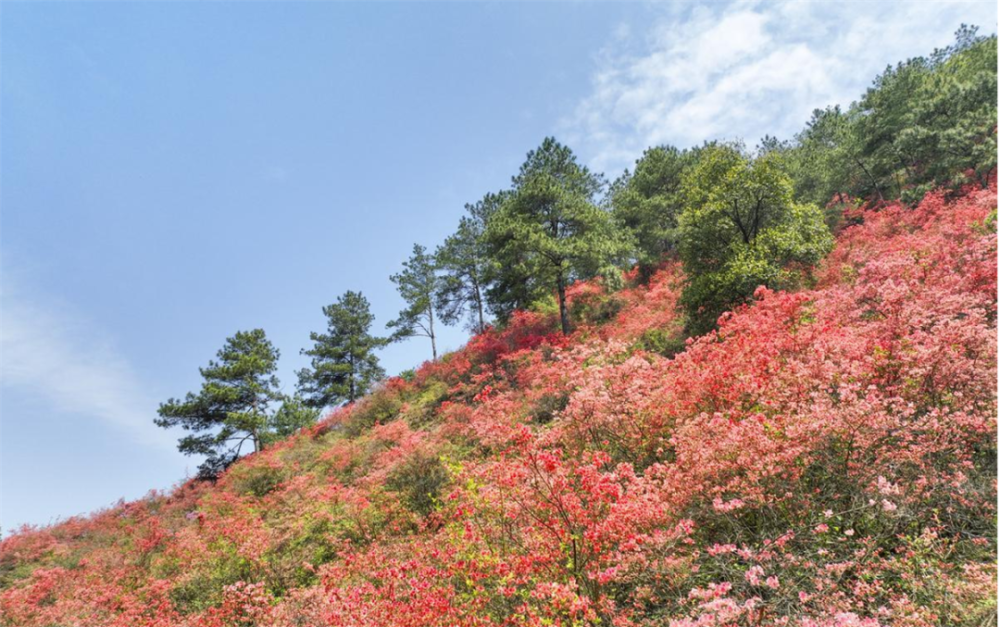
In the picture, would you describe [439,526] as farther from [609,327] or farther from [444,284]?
[444,284]

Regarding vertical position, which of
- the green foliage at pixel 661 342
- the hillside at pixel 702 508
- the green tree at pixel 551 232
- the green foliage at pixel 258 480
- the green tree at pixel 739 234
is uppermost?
the green tree at pixel 551 232

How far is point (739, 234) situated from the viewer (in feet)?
51.7

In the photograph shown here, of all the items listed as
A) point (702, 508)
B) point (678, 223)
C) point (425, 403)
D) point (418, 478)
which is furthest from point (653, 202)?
point (702, 508)

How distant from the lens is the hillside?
4.20 metres

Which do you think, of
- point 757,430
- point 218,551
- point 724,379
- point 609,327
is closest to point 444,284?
point 609,327

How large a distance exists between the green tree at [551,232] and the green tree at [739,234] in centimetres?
445

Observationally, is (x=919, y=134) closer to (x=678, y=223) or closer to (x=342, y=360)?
(x=678, y=223)

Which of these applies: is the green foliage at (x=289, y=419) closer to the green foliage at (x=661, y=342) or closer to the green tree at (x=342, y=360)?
the green tree at (x=342, y=360)

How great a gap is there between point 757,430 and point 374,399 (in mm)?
19654

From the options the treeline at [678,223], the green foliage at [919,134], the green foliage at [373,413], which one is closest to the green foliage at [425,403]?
the green foliage at [373,413]

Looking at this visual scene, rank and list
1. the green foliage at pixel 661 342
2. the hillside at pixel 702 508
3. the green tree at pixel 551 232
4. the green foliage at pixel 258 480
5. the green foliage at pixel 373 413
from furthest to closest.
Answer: the green foliage at pixel 373 413
the green tree at pixel 551 232
the green foliage at pixel 258 480
the green foliage at pixel 661 342
the hillside at pixel 702 508

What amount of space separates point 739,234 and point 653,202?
1103 cm

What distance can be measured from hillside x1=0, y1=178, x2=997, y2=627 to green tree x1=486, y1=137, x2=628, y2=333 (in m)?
8.79

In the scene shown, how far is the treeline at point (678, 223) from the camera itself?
15242 millimetres
